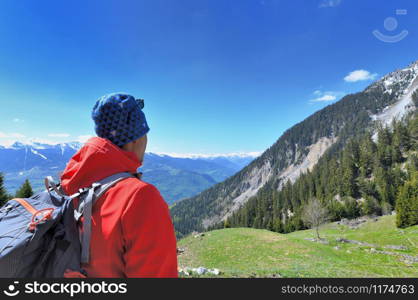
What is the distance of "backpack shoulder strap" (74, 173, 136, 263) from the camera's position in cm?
177

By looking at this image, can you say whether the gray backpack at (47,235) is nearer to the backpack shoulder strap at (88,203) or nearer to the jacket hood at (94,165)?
the backpack shoulder strap at (88,203)

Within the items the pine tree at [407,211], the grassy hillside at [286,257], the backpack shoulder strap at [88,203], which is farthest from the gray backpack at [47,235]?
the pine tree at [407,211]

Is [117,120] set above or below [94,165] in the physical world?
above

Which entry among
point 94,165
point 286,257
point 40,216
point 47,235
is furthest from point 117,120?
point 286,257

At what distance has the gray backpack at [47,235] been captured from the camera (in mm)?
1576

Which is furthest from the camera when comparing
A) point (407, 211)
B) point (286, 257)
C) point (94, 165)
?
point (407, 211)

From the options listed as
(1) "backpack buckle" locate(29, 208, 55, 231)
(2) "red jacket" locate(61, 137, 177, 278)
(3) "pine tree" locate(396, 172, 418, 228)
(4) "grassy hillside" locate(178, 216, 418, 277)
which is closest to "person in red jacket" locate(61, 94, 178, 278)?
(2) "red jacket" locate(61, 137, 177, 278)

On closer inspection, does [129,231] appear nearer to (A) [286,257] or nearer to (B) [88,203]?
(B) [88,203]

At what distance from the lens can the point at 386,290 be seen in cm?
448

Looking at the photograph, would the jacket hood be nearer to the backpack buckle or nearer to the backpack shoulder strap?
the backpack shoulder strap

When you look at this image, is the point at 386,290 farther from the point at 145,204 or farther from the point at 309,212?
the point at 309,212

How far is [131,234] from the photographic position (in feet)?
5.73

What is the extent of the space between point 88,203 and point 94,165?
389 mm

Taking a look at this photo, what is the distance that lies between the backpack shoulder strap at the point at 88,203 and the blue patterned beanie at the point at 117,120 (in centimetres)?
53
